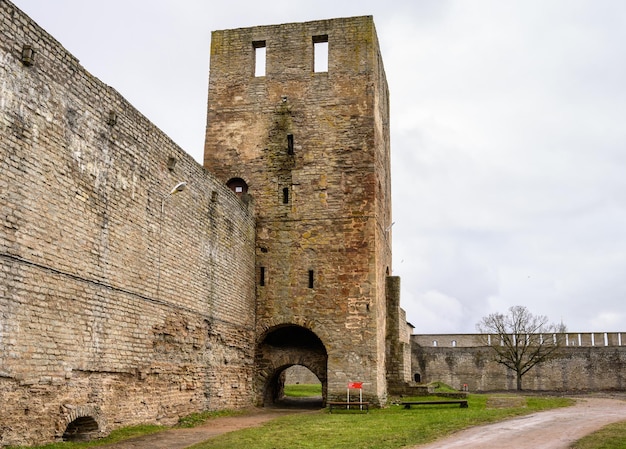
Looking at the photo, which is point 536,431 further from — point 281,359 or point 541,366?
point 541,366

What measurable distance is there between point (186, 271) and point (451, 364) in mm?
27761

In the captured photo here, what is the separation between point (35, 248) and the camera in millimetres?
9789

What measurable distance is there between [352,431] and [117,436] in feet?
13.2

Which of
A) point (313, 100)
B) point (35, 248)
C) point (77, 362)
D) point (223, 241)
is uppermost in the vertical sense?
point (313, 100)

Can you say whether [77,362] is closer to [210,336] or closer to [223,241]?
[210,336]

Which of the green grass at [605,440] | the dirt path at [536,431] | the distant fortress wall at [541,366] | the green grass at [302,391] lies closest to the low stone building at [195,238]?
the dirt path at [536,431]

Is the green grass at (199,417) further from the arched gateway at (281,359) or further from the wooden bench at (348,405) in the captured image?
the arched gateway at (281,359)

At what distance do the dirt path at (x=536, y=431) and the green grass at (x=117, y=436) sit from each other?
4931mm

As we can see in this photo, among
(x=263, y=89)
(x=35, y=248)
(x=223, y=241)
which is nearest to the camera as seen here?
(x=35, y=248)

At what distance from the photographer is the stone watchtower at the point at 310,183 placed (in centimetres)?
1878

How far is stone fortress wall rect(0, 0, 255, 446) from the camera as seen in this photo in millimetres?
9414

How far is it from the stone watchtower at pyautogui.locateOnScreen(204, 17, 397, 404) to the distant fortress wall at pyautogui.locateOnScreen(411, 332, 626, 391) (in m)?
19.4

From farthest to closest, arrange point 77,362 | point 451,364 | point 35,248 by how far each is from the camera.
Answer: point 451,364 → point 77,362 → point 35,248

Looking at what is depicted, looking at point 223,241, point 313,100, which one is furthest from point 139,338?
point 313,100
